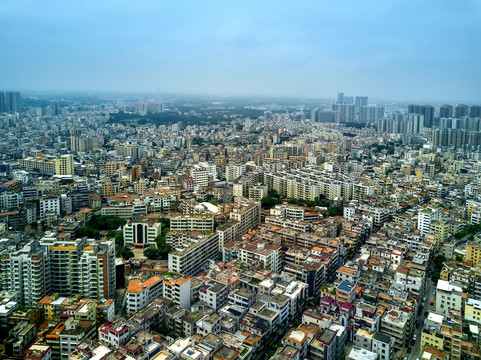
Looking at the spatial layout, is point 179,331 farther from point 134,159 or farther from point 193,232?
point 134,159

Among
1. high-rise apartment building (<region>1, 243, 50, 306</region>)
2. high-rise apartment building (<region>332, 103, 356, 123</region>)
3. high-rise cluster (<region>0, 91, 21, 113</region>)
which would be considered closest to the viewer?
high-rise apartment building (<region>1, 243, 50, 306</region>)

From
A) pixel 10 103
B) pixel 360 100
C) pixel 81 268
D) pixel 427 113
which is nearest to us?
pixel 81 268

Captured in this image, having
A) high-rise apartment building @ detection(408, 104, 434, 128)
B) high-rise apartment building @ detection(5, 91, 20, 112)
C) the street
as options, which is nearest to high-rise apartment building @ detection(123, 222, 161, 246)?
the street

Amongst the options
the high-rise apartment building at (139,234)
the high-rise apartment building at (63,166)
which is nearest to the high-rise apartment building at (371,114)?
the high-rise apartment building at (63,166)

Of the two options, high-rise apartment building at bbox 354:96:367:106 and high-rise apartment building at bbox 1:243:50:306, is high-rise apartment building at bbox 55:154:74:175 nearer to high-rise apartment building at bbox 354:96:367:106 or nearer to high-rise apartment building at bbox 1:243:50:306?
high-rise apartment building at bbox 1:243:50:306

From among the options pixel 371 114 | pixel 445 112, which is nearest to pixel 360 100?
pixel 371 114

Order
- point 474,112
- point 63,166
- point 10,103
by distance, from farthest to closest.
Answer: point 10,103
point 474,112
point 63,166

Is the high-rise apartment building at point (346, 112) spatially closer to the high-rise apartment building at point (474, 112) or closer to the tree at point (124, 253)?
the high-rise apartment building at point (474, 112)

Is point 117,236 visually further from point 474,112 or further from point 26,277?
point 474,112

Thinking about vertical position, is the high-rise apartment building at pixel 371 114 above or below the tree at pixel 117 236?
above

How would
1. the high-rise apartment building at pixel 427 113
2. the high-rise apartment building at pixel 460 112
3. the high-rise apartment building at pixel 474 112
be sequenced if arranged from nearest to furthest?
the high-rise apartment building at pixel 474 112, the high-rise apartment building at pixel 460 112, the high-rise apartment building at pixel 427 113

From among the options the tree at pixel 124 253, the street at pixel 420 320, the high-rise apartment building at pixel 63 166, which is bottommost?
the street at pixel 420 320
